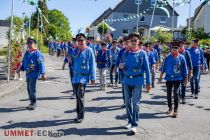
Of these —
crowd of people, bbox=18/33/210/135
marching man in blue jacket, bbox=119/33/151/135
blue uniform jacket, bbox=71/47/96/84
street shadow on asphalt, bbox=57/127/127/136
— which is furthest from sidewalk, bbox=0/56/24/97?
marching man in blue jacket, bbox=119/33/151/135

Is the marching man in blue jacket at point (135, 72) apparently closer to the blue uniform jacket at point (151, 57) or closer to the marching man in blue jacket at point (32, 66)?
the marching man in blue jacket at point (32, 66)

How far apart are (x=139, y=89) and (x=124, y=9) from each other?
200ft

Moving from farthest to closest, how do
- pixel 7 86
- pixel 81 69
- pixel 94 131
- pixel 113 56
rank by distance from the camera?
pixel 113 56 → pixel 7 86 → pixel 81 69 → pixel 94 131

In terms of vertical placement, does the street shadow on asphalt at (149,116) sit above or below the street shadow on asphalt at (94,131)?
above

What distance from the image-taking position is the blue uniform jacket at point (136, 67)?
8.15 m

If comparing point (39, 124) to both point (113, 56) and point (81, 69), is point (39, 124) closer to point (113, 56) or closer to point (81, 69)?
point (81, 69)

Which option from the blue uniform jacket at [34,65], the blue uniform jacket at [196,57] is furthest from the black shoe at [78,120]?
the blue uniform jacket at [196,57]

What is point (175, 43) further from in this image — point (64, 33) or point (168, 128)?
point (64, 33)

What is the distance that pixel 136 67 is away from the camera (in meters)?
8.16

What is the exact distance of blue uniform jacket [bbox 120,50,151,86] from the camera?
815cm

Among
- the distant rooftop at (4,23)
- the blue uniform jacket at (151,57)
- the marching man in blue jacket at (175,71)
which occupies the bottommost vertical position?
the marching man in blue jacket at (175,71)

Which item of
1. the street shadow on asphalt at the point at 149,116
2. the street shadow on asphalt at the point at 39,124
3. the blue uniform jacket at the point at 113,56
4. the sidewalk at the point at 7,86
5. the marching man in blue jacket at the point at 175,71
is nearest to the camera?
the street shadow on asphalt at the point at 39,124

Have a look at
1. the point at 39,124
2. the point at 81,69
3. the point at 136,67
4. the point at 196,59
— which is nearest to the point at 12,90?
the point at 39,124

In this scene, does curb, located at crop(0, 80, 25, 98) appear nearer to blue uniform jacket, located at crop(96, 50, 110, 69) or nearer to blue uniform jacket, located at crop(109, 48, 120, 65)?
blue uniform jacket, located at crop(96, 50, 110, 69)
